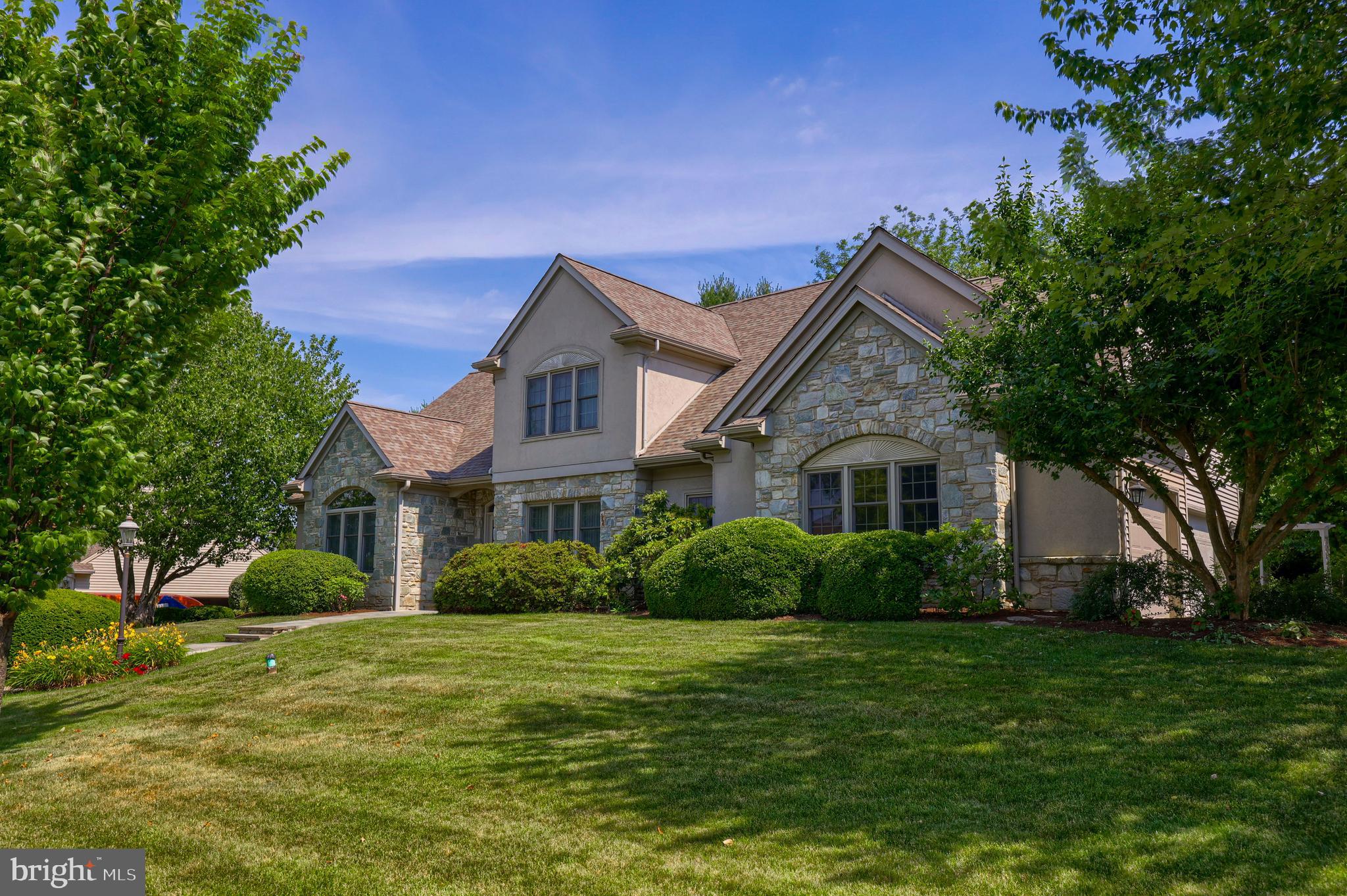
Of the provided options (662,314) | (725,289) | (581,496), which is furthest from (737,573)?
(725,289)

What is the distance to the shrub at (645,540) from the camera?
17516mm

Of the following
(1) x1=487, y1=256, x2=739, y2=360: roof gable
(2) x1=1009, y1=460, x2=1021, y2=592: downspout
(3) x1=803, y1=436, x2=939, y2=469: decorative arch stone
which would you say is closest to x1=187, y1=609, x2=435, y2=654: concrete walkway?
(1) x1=487, y1=256, x2=739, y2=360: roof gable

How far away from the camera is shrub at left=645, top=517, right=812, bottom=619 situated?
1425 centimetres

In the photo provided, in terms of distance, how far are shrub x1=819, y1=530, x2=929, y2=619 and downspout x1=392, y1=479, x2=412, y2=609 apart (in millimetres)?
12269

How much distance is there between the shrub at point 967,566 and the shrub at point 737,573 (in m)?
1.99

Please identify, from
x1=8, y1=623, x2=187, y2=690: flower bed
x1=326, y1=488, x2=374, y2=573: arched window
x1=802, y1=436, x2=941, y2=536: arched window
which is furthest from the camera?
x1=326, y1=488, x2=374, y2=573: arched window

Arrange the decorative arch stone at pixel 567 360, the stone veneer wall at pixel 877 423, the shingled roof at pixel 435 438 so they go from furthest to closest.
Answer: the shingled roof at pixel 435 438 → the decorative arch stone at pixel 567 360 → the stone veneer wall at pixel 877 423

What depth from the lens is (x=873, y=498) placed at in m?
15.8

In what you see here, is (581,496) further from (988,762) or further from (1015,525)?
(988,762)

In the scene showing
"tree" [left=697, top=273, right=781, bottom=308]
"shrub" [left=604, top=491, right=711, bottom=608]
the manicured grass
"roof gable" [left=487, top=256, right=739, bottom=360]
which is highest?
"tree" [left=697, top=273, right=781, bottom=308]

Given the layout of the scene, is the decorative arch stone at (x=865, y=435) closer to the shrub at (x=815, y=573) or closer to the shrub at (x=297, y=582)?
the shrub at (x=815, y=573)

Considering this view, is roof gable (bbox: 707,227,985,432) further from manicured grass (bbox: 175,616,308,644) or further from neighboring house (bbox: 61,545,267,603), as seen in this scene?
neighboring house (bbox: 61,545,267,603)

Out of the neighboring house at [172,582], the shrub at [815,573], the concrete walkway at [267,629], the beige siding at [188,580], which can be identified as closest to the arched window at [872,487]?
the shrub at [815,573]

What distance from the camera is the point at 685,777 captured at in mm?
6773
